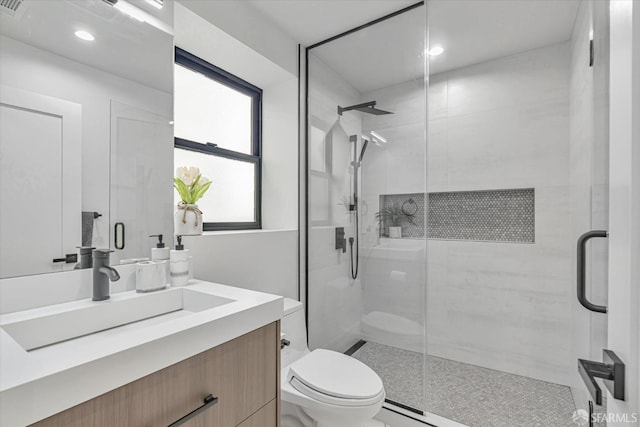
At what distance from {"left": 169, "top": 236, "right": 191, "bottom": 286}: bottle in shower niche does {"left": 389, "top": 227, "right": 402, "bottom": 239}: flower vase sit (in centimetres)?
122

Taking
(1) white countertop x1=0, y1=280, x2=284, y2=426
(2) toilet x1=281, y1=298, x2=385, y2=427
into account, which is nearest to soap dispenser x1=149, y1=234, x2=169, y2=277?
(1) white countertop x1=0, y1=280, x2=284, y2=426

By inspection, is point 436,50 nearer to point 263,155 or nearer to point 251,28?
point 251,28

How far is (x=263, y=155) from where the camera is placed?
227 cm

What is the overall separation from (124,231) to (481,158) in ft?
8.01

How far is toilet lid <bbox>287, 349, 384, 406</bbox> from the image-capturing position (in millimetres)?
1295

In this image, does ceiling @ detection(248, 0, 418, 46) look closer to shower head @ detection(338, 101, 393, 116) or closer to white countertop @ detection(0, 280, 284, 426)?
shower head @ detection(338, 101, 393, 116)

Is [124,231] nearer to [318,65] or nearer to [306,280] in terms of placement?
[306,280]

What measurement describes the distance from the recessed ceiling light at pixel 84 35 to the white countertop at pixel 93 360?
3.17 feet

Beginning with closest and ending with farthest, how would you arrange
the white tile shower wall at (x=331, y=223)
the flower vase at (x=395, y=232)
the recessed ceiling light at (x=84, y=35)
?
the recessed ceiling light at (x=84, y=35)
the flower vase at (x=395, y=232)
the white tile shower wall at (x=331, y=223)

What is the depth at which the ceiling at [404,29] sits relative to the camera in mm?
1781

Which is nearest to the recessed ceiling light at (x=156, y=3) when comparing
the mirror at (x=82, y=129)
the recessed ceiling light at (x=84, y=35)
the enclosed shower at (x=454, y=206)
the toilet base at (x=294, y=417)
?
the mirror at (x=82, y=129)

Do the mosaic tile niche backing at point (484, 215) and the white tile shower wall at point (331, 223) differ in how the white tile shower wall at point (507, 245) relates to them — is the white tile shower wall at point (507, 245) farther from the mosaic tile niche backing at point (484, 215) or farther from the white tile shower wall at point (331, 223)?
the white tile shower wall at point (331, 223)

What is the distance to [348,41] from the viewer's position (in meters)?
2.05

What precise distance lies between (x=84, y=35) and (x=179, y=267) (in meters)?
0.94
